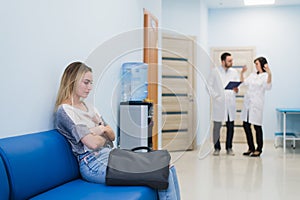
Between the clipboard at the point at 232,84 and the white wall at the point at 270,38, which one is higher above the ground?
the white wall at the point at 270,38

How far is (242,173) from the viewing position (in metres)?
4.88

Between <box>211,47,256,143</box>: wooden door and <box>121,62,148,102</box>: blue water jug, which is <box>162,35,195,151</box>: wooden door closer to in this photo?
<box>211,47,256,143</box>: wooden door

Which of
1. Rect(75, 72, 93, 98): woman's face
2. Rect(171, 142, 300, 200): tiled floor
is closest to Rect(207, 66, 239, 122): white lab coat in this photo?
Rect(171, 142, 300, 200): tiled floor

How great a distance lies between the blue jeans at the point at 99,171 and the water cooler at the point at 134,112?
1352mm

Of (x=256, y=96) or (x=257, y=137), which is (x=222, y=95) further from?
(x=257, y=137)

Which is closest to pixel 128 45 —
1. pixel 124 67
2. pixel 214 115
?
pixel 124 67

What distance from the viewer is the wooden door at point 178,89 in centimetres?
650

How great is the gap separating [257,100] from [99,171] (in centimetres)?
439

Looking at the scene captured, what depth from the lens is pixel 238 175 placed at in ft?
15.6

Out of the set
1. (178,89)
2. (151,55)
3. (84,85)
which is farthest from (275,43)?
(84,85)

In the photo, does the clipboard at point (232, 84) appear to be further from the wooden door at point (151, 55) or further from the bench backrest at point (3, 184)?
the bench backrest at point (3, 184)

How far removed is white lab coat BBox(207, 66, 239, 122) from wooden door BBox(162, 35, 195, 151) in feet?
1.57

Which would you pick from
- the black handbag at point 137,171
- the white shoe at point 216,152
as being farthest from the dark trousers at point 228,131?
the black handbag at point 137,171

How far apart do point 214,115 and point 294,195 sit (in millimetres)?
2961
